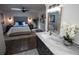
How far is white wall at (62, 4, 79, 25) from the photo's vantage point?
1.36 m

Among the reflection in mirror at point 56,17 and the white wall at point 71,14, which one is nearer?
the white wall at point 71,14

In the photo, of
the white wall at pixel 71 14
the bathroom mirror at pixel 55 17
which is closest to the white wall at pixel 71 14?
the white wall at pixel 71 14

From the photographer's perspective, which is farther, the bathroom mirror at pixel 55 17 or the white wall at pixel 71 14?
the bathroom mirror at pixel 55 17

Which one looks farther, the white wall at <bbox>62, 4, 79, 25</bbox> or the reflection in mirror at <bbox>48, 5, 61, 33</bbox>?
the reflection in mirror at <bbox>48, 5, 61, 33</bbox>

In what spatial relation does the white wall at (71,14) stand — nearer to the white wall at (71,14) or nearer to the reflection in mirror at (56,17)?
the white wall at (71,14)

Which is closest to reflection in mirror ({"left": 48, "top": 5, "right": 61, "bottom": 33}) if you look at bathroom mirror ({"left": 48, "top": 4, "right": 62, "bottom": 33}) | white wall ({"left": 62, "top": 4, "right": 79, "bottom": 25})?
bathroom mirror ({"left": 48, "top": 4, "right": 62, "bottom": 33})

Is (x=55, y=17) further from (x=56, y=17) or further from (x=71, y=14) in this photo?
(x=71, y=14)

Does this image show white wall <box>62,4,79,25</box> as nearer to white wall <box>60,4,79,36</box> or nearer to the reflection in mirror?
white wall <box>60,4,79,36</box>

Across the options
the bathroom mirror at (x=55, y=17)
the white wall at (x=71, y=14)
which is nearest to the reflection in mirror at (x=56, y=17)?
the bathroom mirror at (x=55, y=17)

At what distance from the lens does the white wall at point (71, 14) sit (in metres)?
1.36

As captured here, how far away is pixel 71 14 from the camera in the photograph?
1.47m

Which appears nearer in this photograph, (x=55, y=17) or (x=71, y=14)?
(x=71, y=14)

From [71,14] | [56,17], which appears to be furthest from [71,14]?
[56,17]
